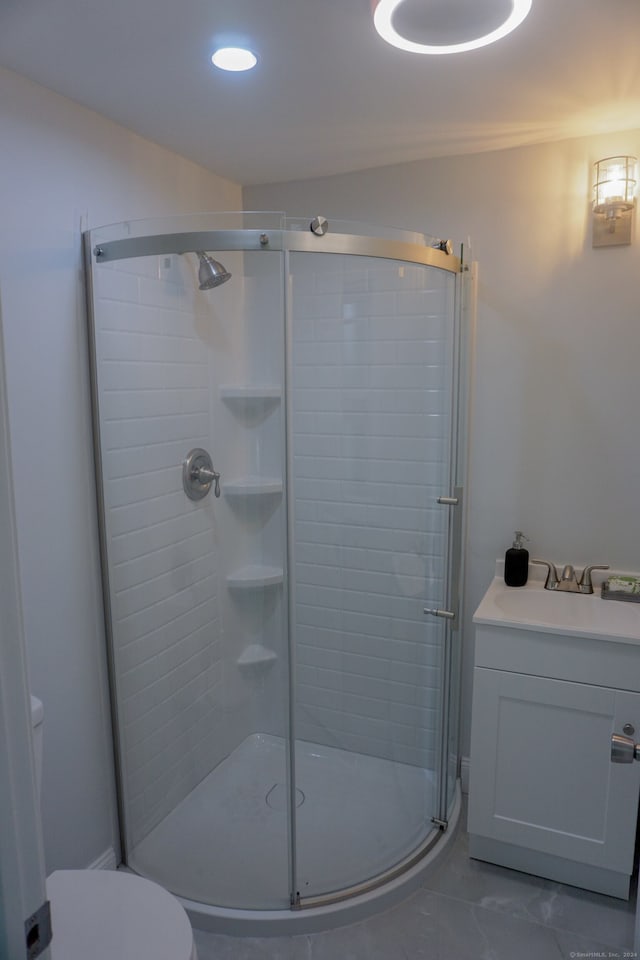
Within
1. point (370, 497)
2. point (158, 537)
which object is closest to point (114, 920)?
point (158, 537)

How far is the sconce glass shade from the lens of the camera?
194 cm

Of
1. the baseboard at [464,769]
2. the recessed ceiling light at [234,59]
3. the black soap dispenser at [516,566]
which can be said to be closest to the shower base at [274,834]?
the baseboard at [464,769]

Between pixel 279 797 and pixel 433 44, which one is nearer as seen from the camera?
pixel 433 44

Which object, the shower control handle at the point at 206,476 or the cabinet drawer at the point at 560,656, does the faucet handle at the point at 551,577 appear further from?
the shower control handle at the point at 206,476

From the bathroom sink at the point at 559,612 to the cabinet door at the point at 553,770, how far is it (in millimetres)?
167

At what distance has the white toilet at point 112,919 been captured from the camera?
1252 millimetres

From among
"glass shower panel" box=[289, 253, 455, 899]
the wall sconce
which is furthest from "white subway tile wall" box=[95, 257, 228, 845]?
the wall sconce

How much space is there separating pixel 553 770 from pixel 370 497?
3.28 ft

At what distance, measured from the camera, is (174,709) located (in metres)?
2.04

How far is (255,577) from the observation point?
1904 mm

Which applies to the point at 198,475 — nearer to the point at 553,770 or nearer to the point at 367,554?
the point at 367,554

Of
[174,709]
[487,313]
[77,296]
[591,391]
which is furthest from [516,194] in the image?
[174,709]

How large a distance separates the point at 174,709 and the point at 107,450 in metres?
0.87

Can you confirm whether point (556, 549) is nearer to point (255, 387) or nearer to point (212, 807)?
point (255, 387)
